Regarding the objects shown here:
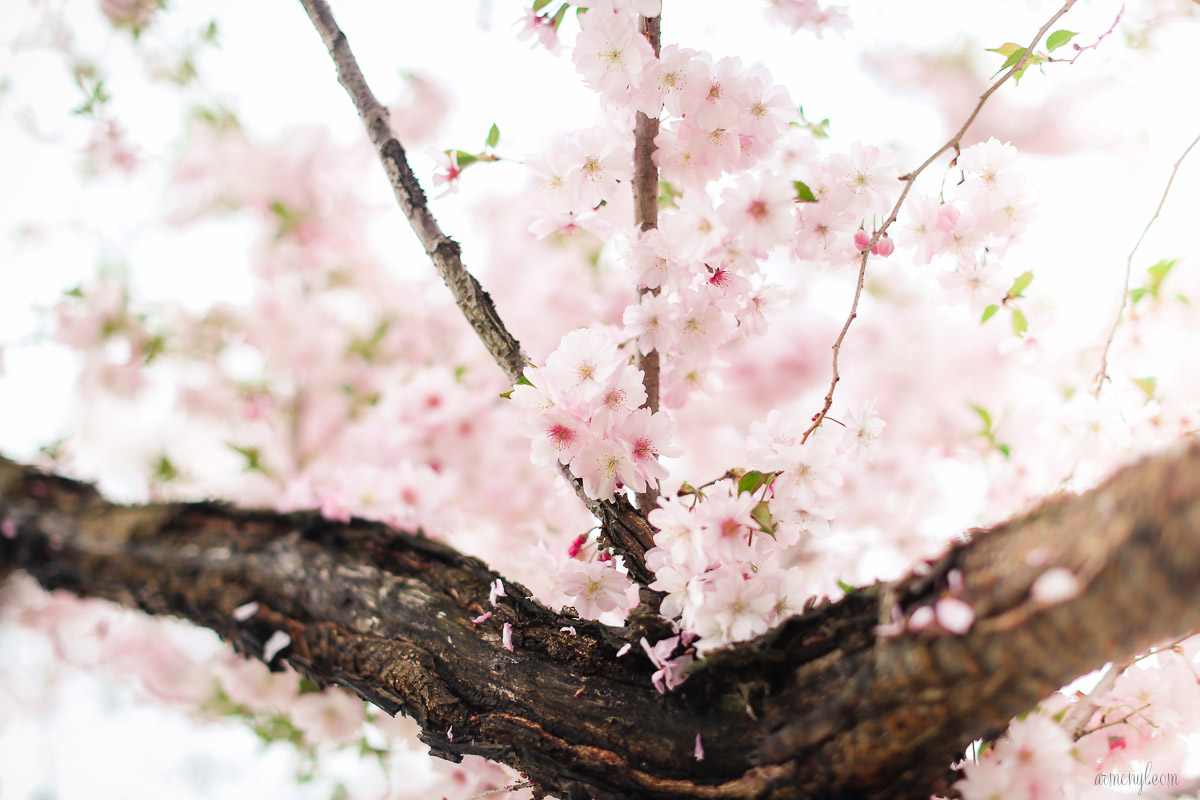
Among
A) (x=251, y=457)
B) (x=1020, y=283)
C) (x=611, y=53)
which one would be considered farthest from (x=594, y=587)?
(x=251, y=457)

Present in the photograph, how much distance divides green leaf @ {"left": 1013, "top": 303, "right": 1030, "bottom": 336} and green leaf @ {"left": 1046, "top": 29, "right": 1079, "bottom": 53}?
33 centimetres

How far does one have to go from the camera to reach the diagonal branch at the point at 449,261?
76cm

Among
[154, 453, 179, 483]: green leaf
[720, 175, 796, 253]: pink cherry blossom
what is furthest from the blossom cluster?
[154, 453, 179, 483]: green leaf

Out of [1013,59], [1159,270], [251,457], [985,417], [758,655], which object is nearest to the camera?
[758,655]

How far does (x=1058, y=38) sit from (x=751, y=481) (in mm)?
596

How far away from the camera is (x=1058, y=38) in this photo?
2.38 ft

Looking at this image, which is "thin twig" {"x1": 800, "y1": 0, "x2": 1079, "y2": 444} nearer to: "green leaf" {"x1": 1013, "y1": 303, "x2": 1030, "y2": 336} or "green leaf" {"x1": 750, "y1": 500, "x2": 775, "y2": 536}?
"green leaf" {"x1": 750, "y1": 500, "x2": 775, "y2": 536}

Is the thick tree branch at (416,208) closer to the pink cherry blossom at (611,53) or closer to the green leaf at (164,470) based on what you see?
the pink cherry blossom at (611,53)

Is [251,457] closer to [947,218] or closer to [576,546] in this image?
[576,546]

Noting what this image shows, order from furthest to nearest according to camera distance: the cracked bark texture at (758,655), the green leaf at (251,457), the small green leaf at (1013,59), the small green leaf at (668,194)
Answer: the green leaf at (251,457), the small green leaf at (668,194), the small green leaf at (1013,59), the cracked bark texture at (758,655)

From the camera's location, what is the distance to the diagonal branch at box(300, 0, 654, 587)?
2.51 ft

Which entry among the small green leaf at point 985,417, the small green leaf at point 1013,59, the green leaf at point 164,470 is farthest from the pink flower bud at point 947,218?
the green leaf at point 164,470

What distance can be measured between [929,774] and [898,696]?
111 mm

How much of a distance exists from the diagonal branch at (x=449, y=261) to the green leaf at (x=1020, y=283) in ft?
1.92
